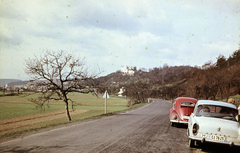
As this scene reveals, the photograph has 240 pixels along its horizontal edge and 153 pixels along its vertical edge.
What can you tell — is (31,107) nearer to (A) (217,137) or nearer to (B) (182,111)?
(B) (182,111)

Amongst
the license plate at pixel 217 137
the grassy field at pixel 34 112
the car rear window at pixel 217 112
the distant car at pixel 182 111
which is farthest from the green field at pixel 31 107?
the license plate at pixel 217 137

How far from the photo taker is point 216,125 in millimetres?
6676

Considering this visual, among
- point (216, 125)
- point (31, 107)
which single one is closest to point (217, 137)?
point (216, 125)

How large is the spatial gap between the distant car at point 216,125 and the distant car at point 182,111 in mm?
4358

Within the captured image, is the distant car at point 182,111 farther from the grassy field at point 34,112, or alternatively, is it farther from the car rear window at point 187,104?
the grassy field at point 34,112

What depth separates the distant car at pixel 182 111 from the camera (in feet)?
39.8

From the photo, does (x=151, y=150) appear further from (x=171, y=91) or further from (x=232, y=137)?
(x=171, y=91)

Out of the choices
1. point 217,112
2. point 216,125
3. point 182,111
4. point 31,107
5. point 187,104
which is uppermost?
point 217,112

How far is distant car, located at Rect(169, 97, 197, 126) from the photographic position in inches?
478

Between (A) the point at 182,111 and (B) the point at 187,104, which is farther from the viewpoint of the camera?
(B) the point at 187,104

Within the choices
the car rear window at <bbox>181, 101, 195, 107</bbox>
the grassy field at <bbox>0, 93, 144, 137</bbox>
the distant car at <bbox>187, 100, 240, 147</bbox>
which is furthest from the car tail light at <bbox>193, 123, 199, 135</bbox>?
the grassy field at <bbox>0, 93, 144, 137</bbox>

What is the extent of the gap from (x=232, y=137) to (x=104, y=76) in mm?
18926

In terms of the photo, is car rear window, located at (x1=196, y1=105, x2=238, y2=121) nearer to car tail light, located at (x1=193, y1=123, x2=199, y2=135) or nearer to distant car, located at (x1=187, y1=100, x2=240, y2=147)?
A: distant car, located at (x1=187, y1=100, x2=240, y2=147)

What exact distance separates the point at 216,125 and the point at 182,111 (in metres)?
5.82
